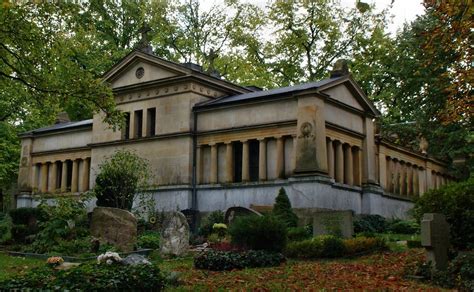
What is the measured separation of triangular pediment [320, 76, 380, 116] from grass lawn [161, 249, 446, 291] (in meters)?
11.6

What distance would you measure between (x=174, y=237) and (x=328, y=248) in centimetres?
464

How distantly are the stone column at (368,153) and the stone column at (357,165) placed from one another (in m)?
0.29

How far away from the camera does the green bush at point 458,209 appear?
1420 centimetres

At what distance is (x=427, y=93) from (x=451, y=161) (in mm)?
8752

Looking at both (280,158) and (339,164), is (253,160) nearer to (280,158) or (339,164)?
(280,158)

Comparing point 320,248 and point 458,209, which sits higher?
Result: point 458,209

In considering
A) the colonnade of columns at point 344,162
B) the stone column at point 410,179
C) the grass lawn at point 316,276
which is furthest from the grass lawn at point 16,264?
the stone column at point 410,179

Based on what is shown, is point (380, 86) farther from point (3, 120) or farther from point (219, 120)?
point (3, 120)

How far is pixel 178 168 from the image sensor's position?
28578 mm

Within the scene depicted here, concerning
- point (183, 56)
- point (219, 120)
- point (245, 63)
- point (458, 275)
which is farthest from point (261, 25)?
point (458, 275)

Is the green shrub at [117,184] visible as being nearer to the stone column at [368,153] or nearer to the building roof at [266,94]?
the building roof at [266,94]

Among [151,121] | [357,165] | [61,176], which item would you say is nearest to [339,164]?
[357,165]

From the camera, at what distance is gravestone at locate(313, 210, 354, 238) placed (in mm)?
18828

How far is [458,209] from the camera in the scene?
1434cm
